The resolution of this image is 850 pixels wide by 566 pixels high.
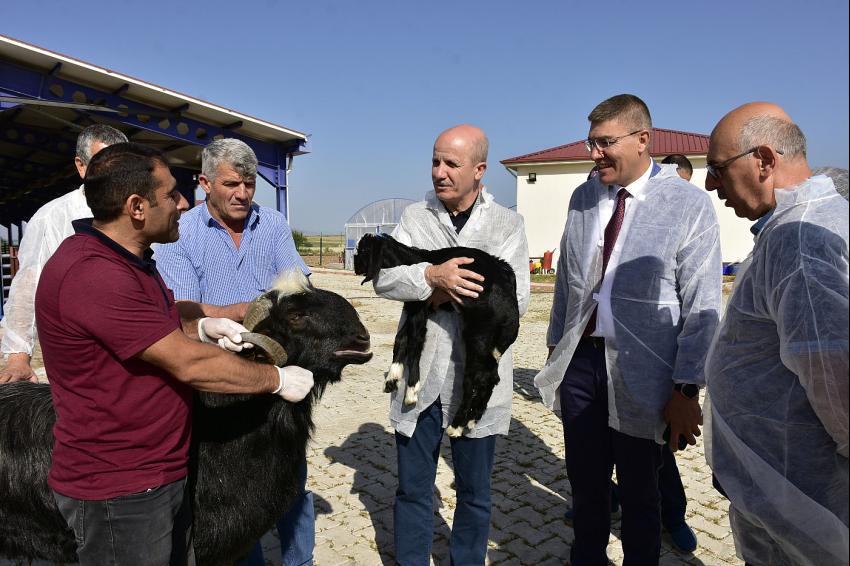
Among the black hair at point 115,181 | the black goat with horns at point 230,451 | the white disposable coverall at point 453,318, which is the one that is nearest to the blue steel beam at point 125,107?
the black goat with horns at point 230,451

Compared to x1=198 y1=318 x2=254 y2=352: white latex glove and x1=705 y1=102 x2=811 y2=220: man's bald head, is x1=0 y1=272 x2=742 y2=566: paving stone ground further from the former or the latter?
x1=705 y1=102 x2=811 y2=220: man's bald head

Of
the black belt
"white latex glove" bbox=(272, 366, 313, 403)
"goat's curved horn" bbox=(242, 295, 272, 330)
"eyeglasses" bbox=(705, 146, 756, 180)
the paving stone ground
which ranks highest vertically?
"eyeglasses" bbox=(705, 146, 756, 180)

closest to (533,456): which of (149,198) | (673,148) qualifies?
(149,198)

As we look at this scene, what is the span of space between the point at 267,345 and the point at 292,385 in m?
0.25

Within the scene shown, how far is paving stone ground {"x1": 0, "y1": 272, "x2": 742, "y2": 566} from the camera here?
13.4 feet

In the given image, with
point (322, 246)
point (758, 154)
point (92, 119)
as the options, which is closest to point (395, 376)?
point (758, 154)

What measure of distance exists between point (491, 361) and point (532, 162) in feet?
91.5

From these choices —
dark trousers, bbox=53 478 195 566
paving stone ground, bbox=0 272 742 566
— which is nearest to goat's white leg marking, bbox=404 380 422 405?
dark trousers, bbox=53 478 195 566

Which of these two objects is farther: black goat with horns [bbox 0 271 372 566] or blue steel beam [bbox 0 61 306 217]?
blue steel beam [bbox 0 61 306 217]

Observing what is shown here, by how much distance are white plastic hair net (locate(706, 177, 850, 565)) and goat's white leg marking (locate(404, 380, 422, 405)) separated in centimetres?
160

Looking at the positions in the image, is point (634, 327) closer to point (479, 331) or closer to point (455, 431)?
point (479, 331)

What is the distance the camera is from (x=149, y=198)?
2.12 metres

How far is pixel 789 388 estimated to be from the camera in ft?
6.18

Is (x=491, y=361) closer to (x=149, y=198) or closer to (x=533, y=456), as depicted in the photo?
(x=149, y=198)
